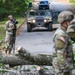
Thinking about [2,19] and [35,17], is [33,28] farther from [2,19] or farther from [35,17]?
[2,19]

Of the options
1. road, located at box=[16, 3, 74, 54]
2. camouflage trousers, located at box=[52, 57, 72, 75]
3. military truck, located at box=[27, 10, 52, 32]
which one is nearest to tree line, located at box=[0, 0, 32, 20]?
military truck, located at box=[27, 10, 52, 32]

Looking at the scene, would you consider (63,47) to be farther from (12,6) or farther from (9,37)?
(12,6)

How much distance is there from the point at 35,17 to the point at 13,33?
53.4 feet

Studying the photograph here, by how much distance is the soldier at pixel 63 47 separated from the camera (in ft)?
22.8

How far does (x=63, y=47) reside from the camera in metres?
6.98

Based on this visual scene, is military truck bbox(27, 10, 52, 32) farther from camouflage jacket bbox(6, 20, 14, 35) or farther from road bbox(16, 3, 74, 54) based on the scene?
camouflage jacket bbox(6, 20, 14, 35)

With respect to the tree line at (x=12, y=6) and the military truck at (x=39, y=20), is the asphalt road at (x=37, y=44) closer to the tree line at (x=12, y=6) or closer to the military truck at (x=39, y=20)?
the military truck at (x=39, y=20)

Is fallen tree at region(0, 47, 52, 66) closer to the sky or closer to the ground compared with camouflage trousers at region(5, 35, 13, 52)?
closer to the sky

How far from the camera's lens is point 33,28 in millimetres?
34750

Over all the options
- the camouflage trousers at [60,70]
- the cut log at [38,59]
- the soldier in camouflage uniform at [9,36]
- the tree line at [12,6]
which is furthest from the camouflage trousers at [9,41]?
the tree line at [12,6]

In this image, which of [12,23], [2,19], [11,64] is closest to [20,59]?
[11,64]

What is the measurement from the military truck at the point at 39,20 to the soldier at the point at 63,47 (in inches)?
1020

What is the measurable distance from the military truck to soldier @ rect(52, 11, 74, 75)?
25.9 metres

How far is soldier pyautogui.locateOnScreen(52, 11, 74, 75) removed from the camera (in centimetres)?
694
